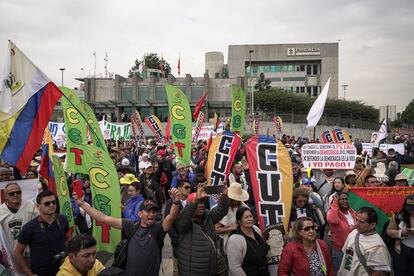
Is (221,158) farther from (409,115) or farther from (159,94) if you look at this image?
(409,115)

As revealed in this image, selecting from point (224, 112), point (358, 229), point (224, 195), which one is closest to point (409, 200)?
point (358, 229)

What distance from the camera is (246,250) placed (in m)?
3.73

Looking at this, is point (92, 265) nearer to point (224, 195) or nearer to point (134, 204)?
point (224, 195)

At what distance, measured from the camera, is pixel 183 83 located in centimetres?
4816

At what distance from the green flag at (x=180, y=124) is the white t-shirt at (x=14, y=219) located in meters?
4.74

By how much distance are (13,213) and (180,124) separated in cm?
532

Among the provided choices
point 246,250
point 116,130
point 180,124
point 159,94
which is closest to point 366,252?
point 246,250

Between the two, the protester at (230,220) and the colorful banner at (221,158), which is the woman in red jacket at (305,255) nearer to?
the protester at (230,220)

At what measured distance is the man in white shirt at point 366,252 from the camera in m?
3.68

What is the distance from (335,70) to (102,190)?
2693 inches

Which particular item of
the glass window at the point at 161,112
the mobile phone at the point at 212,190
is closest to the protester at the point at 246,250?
the mobile phone at the point at 212,190

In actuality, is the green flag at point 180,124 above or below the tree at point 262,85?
below

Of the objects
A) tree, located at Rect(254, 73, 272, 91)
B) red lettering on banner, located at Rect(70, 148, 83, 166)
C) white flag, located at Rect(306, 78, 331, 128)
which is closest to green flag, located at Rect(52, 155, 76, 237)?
red lettering on banner, located at Rect(70, 148, 83, 166)

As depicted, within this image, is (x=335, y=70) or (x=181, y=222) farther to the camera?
(x=335, y=70)
